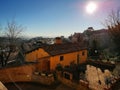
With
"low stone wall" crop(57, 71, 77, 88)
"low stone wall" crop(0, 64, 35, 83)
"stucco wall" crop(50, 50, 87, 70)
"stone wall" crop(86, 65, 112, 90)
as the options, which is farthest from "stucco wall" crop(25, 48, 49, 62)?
"stone wall" crop(86, 65, 112, 90)

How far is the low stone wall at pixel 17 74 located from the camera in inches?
736

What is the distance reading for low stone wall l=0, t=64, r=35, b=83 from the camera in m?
18.7

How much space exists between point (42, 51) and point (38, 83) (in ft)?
18.4

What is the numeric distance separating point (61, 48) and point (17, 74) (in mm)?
8584

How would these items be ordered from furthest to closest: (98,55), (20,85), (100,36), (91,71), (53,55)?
(100,36), (98,55), (53,55), (20,85), (91,71)

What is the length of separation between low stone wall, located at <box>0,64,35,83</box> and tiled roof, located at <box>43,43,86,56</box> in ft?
12.1

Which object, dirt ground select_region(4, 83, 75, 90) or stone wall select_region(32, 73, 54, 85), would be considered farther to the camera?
stone wall select_region(32, 73, 54, 85)

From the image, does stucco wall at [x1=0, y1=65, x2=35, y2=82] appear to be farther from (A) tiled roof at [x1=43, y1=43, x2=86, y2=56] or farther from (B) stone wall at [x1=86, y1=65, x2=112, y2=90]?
(B) stone wall at [x1=86, y1=65, x2=112, y2=90]

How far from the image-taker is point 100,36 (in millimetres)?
45250

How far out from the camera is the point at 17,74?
19.7 meters

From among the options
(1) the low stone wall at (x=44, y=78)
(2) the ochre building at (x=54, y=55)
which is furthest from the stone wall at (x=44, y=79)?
(2) the ochre building at (x=54, y=55)

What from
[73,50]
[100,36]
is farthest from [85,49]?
[100,36]

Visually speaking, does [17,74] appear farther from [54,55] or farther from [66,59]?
[66,59]

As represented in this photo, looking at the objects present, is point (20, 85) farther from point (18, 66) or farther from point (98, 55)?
point (98, 55)
